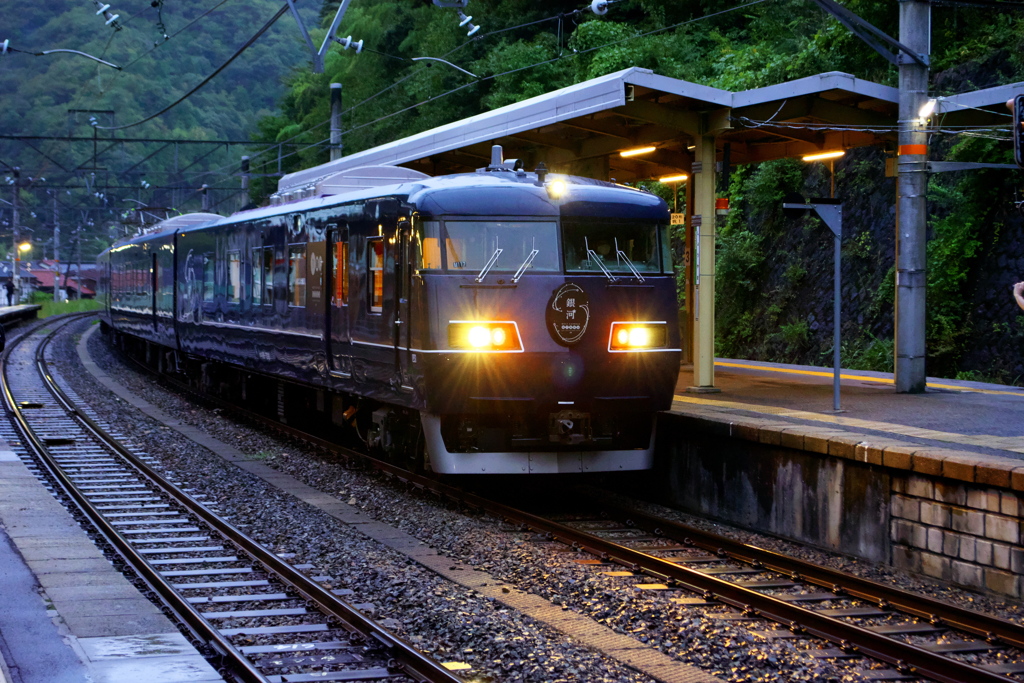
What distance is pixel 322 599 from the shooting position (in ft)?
23.4

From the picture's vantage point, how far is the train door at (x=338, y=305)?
1212 cm

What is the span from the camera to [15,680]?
5.10 meters

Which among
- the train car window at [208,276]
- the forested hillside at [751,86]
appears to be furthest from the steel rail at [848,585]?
the train car window at [208,276]

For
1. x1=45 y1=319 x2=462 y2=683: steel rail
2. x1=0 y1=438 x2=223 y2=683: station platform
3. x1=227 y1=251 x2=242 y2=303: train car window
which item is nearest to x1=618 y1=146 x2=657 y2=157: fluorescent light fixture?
x1=227 y1=251 x2=242 y2=303: train car window

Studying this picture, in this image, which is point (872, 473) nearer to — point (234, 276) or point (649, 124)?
point (649, 124)

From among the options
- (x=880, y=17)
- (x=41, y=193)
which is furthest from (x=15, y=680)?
(x=41, y=193)

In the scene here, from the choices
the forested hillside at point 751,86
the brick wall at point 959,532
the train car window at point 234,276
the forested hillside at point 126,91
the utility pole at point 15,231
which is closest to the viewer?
the brick wall at point 959,532

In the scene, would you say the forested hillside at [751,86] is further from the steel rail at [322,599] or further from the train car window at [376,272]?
the steel rail at [322,599]

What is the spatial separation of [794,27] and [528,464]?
68.1 feet

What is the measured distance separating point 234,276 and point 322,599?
10.7m

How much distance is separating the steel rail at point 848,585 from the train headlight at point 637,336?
4.83 ft

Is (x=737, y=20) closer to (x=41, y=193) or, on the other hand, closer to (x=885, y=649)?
(x=885, y=649)

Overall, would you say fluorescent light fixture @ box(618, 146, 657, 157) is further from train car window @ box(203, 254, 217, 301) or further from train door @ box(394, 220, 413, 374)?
train car window @ box(203, 254, 217, 301)

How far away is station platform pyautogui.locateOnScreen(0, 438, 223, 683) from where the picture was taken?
17.6 ft
